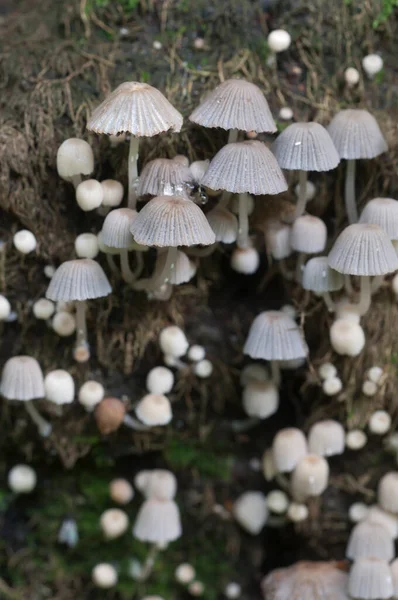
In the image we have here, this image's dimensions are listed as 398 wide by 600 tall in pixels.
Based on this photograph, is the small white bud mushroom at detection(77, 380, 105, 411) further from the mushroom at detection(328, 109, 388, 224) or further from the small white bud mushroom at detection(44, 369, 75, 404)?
the mushroom at detection(328, 109, 388, 224)

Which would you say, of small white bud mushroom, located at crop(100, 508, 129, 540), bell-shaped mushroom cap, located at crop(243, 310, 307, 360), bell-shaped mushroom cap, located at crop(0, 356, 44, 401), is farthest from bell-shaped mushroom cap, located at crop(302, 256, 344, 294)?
small white bud mushroom, located at crop(100, 508, 129, 540)

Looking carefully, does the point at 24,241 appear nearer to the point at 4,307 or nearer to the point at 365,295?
the point at 4,307

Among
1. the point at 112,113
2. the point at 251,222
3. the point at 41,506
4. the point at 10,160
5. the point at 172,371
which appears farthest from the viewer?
the point at 41,506

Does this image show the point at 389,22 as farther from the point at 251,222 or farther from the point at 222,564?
the point at 222,564

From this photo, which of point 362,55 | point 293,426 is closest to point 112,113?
point 362,55

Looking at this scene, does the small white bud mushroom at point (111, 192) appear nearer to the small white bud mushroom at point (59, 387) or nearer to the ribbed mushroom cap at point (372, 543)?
the small white bud mushroom at point (59, 387)

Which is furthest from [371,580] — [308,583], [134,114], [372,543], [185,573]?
[134,114]
